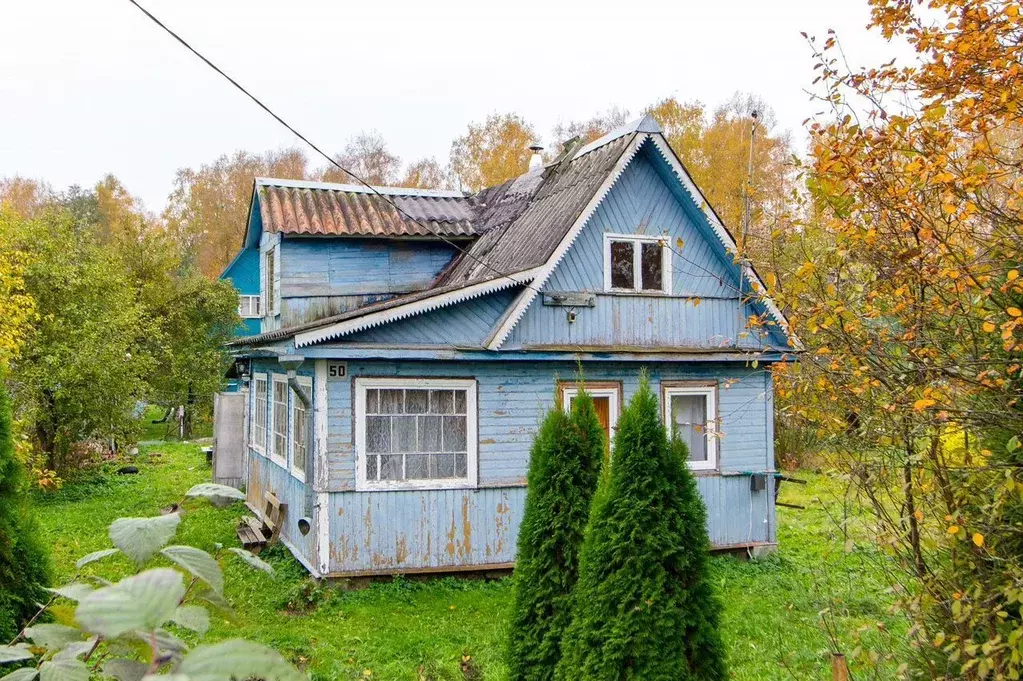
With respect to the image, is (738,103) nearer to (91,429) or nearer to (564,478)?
(91,429)

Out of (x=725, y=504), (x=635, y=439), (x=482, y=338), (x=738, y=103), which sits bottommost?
(x=725, y=504)

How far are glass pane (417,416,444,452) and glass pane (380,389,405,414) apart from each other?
30cm

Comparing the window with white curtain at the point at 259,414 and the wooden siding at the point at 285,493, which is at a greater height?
the window with white curtain at the point at 259,414

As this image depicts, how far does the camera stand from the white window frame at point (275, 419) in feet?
39.2

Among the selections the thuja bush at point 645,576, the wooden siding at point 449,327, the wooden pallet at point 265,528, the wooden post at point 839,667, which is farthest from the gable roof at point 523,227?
the wooden post at point 839,667

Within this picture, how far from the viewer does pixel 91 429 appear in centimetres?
1648

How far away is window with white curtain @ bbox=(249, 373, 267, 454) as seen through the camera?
1405 cm

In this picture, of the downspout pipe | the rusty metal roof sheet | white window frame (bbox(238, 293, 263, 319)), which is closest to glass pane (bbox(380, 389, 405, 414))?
the downspout pipe

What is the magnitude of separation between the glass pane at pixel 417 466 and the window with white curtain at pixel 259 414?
4365 millimetres

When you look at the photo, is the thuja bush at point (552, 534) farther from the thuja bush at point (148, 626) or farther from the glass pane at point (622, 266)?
the thuja bush at point (148, 626)

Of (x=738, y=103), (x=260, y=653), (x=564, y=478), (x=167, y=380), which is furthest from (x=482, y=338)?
(x=738, y=103)

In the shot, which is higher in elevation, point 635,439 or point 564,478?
point 635,439

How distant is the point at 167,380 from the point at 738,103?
23879mm

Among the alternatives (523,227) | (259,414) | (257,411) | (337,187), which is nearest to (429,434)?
(523,227)
